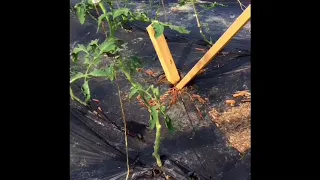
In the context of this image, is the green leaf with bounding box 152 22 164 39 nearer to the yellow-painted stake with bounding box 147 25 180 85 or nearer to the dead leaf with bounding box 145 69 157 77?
the yellow-painted stake with bounding box 147 25 180 85

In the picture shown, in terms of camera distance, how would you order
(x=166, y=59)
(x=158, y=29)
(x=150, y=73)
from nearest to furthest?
(x=158, y=29) < (x=166, y=59) < (x=150, y=73)

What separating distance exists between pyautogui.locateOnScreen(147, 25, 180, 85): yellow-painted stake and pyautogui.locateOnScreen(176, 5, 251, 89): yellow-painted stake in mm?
72

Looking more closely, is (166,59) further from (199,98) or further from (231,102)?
(231,102)

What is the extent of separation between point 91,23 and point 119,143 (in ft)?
4.12

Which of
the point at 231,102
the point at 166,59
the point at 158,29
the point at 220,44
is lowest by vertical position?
the point at 231,102

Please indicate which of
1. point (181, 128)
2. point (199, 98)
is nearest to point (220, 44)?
point (199, 98)

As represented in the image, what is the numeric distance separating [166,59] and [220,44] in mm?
383

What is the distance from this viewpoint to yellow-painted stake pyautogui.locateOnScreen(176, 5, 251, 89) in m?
1.76

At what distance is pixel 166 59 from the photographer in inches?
85.8

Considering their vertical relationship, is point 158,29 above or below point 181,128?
above

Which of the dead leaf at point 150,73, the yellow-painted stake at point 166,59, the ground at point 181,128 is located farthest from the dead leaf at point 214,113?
the dead leaf at point 150,73

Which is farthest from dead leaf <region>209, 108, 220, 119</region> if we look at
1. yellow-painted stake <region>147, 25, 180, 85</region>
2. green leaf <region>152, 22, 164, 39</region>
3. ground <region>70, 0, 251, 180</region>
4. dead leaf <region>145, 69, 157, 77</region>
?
green leaf <region>152, 22, 164, 39</region>

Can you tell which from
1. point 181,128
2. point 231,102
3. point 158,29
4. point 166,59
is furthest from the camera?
point 166,59
